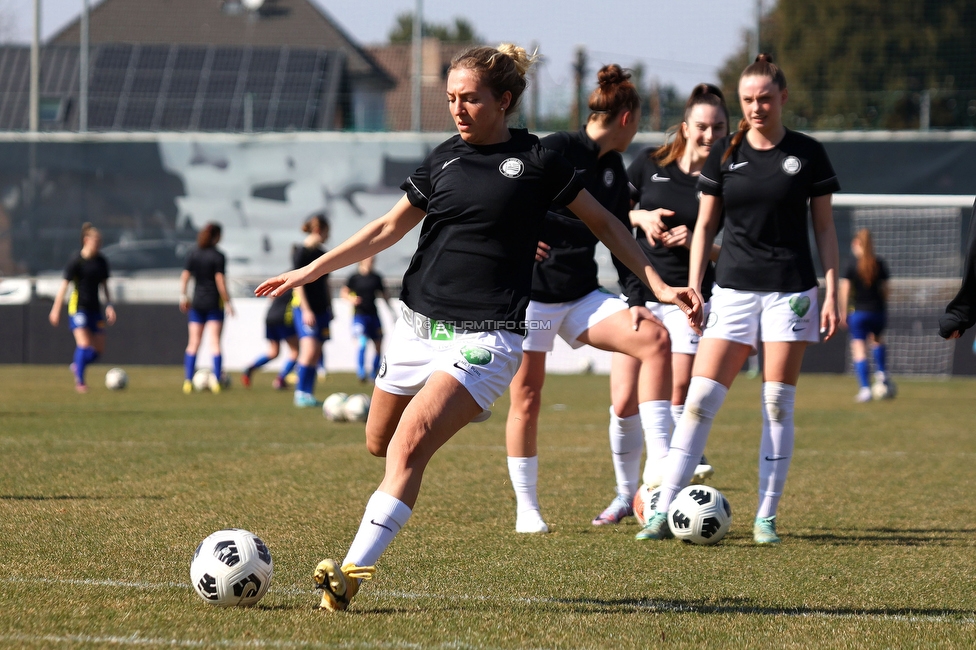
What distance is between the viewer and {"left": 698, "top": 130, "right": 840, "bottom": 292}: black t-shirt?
567 centimetres

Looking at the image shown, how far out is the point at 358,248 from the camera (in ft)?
14.6

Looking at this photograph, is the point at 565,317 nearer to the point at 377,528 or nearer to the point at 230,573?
the point at 377,528

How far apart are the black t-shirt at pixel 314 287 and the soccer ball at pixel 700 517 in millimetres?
8280

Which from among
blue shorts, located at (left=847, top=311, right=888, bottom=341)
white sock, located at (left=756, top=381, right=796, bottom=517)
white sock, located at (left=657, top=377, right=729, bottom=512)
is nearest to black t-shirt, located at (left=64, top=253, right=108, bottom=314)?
blue shorts, located at (left=847, top=311, right=888, bottom=341)

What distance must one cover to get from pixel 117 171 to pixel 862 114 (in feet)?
46.2

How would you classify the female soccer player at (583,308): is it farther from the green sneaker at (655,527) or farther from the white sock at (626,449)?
the green sneaker at (655,527)

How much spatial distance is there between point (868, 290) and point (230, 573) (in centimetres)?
1371

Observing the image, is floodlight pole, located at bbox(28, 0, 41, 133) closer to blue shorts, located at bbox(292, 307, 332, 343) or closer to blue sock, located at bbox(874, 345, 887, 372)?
blue shorts, located at bbox(292, 307, 332, 343)

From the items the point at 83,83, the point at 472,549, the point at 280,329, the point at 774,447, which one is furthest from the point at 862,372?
the point at 83,83

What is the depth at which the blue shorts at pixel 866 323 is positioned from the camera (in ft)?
53.8

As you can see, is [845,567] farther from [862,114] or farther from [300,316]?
[862,114]

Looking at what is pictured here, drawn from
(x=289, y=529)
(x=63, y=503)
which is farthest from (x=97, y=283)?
(x=289, y=529)

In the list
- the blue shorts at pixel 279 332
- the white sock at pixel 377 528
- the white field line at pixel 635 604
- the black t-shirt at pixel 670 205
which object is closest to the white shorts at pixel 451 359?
the white sock at pixel 377 528

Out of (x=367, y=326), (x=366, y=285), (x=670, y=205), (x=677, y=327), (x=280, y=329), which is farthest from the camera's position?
(x=367, y=326)
